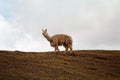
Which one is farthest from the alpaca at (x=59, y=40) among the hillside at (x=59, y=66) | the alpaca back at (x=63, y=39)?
the hillside at (x=59, y=66)

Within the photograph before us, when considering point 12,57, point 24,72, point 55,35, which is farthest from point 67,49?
point 24,72

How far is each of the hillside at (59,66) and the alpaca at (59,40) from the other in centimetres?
90

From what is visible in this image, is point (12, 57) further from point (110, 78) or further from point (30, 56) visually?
point (110, 78)

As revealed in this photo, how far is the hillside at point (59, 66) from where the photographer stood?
2886cm

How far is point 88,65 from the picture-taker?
3512cm

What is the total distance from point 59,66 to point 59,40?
540cm

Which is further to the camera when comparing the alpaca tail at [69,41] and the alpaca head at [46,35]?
the alpaca tail at [69,41]

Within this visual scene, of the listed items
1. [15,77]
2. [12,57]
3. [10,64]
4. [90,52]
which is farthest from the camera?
[90,52]

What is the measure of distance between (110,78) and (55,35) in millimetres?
8291

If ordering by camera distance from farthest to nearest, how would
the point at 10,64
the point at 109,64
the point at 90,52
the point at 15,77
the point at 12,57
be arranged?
1. the point at 90,52
2. the point at 109,64
3. the point at 12,57
4. the point at 10,64
5. the point at 15,77

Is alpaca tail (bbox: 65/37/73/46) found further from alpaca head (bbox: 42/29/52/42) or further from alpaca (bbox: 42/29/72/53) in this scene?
alpaca head (bbox: 42/29/52/42)

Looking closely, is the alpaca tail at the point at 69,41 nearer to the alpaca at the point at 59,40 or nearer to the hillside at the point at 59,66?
the alpaca at the point at 59,40

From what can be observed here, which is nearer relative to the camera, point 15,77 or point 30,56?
point 15,77

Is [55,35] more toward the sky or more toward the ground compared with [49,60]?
more toward the sky
